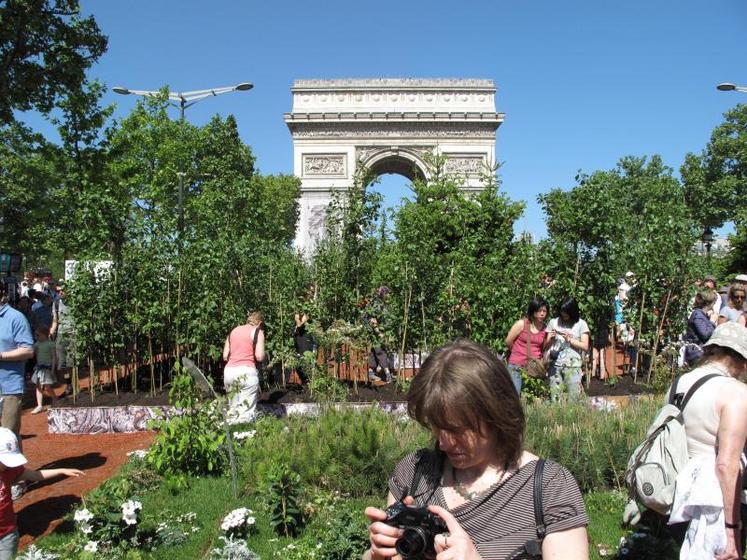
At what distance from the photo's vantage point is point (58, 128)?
16.4 meters

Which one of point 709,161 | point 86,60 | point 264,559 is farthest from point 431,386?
point 709,161

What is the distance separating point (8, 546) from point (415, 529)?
3.54 meters

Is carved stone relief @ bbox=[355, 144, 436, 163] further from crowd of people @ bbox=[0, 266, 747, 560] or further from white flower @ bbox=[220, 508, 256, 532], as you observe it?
crowd of people @ bbox=[0, 266, 747, 560]

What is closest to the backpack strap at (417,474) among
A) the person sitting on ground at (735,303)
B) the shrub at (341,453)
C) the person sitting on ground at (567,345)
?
the shrub at (341,453)

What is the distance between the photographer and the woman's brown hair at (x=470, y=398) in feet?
6.09

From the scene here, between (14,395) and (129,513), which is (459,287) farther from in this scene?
(129,513)

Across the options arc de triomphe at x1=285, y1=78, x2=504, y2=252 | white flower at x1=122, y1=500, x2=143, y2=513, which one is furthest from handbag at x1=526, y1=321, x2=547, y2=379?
arc de triomphe at x1=285, y1=78, x2=504, y2=252

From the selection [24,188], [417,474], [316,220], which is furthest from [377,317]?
[316,220]

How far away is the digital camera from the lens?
1.63 metres

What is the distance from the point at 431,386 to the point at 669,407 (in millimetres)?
2219

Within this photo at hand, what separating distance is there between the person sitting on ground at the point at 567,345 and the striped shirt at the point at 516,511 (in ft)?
20.0

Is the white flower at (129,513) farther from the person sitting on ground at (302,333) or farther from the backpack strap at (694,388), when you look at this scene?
the person sitting on ground at (302,333)

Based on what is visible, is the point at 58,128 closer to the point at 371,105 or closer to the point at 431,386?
the point at 431,386

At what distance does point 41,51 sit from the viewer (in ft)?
42.7
